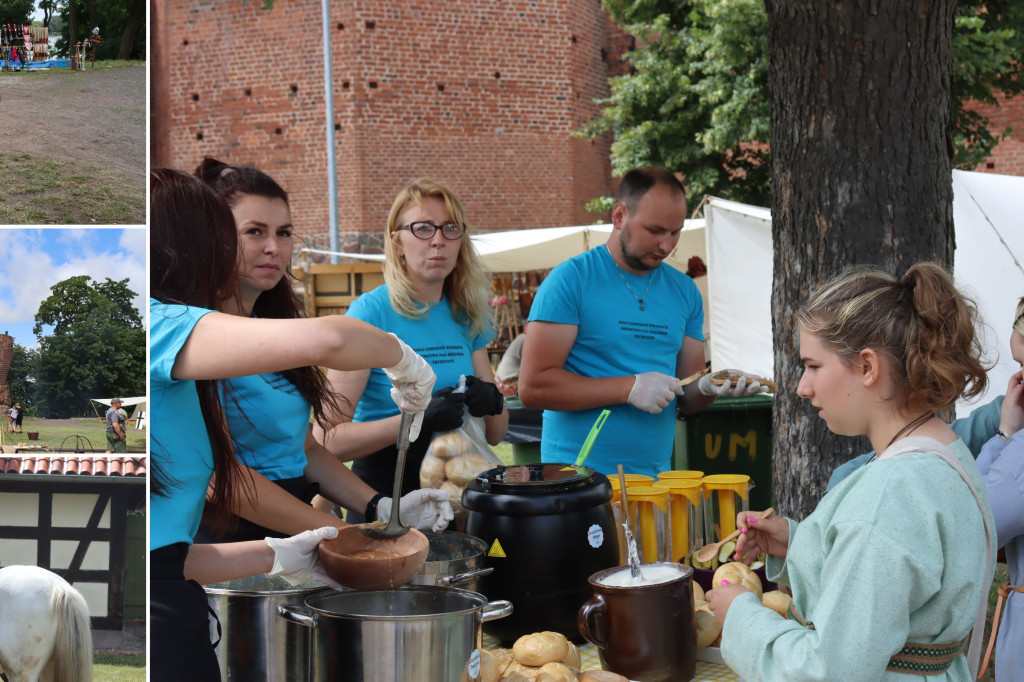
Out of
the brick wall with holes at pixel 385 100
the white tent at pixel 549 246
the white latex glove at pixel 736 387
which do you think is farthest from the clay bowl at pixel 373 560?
the brick wall with holes at pixel 385 100

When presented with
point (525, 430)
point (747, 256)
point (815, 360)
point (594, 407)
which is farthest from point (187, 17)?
point (815, 360)

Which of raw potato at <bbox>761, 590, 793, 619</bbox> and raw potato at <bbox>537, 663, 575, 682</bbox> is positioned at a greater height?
raw potato at <bbox>761, 590, 793, 619</bbox>

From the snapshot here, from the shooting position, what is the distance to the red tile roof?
3.18ft

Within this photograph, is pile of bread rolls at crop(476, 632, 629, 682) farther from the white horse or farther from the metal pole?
the metal pole

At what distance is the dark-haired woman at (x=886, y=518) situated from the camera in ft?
3.59

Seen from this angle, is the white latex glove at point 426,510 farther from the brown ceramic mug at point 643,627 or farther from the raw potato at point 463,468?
the brown ceramic mug at point 643,627

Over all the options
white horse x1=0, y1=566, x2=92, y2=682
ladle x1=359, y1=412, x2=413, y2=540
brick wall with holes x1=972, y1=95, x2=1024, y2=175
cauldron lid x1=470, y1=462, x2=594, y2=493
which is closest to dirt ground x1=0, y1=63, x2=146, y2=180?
white horse x1=0, y1=566, x2=92, y2=682

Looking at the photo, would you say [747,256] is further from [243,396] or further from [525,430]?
[243,396]

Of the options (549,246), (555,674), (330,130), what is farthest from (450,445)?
(330,130)

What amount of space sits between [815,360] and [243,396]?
3.60 feet

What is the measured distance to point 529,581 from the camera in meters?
1.59

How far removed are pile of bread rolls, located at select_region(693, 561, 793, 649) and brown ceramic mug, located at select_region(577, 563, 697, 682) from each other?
0.07 metres

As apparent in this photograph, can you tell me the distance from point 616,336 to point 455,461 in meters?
0.85

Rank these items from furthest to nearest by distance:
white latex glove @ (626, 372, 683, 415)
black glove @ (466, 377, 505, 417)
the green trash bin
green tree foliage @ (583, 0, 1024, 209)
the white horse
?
1. green tree foliage @ (583, 0, 1024, 209)
2. the green trash bin
3. white latex glove @ (626, 372, 683, 415)
4. black glove @ (466, 377, 505, 417)
5. the white horse
